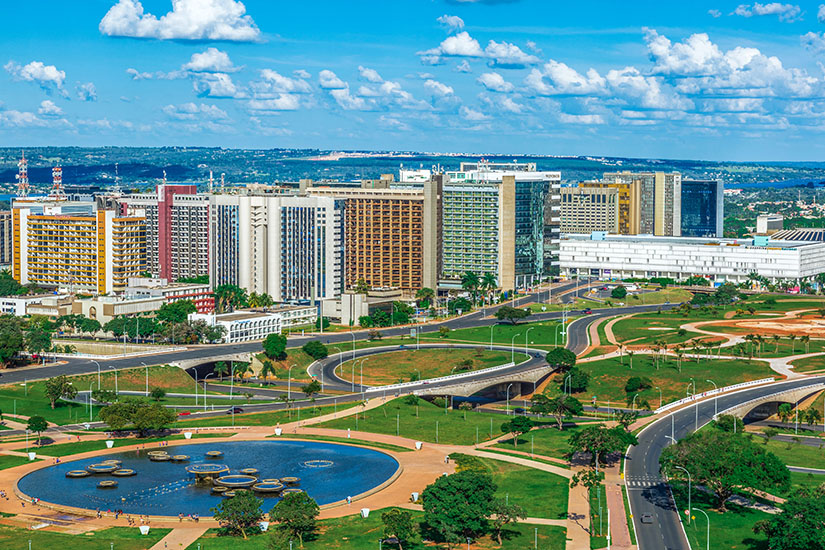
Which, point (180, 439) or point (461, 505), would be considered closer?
point (461, 505)

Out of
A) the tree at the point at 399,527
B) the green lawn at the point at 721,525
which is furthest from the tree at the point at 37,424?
the green lawn at the point at 721,525

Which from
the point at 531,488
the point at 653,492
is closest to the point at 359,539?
the point at 531,488

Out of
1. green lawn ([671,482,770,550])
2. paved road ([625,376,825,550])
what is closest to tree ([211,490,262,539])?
paved road ([625,376,825,550])

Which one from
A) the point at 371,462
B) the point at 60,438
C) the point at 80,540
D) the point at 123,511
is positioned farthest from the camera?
the point at 60,438

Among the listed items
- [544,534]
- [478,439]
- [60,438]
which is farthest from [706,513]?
[60,438]

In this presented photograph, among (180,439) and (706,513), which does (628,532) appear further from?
(180,439)

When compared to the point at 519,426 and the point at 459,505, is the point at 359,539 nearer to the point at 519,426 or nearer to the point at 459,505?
the point at 459,505

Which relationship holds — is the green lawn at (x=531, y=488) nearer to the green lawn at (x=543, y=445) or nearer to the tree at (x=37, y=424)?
the green lawn at (x=543, y=445)
